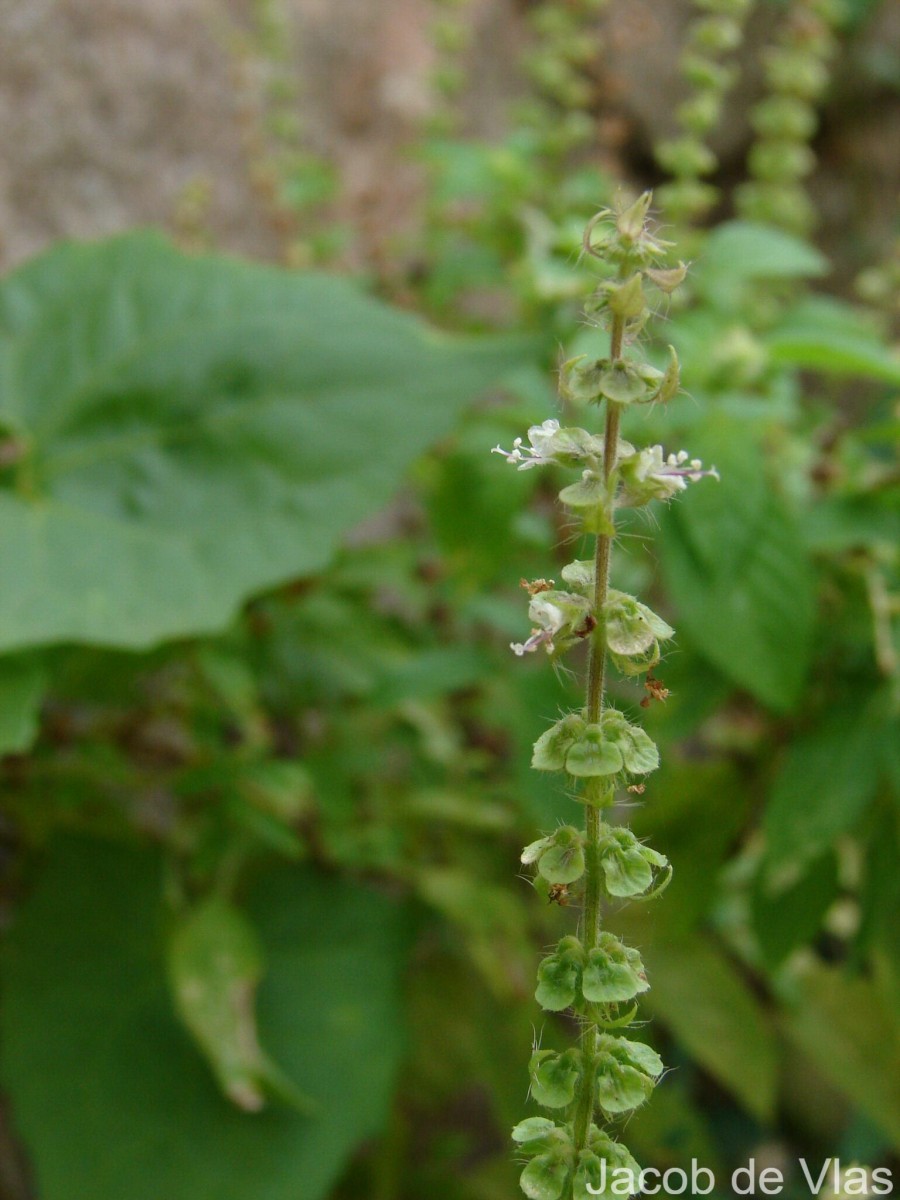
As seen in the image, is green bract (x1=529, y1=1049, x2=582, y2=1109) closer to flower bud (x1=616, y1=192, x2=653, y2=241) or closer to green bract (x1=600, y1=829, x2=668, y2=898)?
green bract (x1=600, y1=829, x2=668, y2=898)

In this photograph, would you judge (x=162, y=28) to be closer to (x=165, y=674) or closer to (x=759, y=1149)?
(x=165, y=674)

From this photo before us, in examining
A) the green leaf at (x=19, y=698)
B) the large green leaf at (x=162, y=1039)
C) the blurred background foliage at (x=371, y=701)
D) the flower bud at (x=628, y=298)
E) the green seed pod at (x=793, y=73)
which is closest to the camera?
the flower bud at (x=628, y=298)

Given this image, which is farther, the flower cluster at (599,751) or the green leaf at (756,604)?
the green leaf at (756,604)

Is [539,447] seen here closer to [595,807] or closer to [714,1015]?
[595,807]

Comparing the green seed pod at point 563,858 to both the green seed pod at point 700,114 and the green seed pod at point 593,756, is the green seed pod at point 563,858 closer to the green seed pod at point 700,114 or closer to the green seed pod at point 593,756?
the green seed pod at point 593,756

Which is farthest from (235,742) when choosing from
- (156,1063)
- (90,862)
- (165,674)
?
(156,1063)

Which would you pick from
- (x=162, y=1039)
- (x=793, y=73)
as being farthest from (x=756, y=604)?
(x=793, y=73)

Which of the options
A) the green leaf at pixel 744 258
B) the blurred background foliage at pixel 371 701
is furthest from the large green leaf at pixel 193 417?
the green leaf at pixel 744 258
